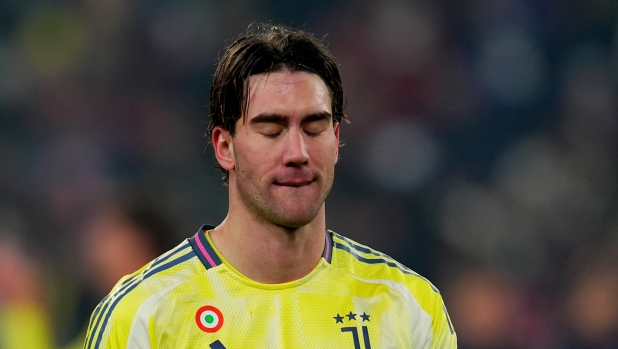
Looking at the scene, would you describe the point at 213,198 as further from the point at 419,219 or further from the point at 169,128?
the point at 419,219

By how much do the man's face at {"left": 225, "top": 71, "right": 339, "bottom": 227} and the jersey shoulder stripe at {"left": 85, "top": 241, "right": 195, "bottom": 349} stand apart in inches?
11.7

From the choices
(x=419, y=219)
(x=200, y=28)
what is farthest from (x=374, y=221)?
(x=200, y=28)

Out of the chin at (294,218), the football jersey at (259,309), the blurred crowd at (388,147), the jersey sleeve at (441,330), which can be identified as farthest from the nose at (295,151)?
the blurred crowd at (388,147)

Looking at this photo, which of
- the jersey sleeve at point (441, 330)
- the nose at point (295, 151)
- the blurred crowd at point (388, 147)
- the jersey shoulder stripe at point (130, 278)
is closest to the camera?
the nose at point (295, 151)

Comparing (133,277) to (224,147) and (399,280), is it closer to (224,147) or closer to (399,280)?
(224,147)

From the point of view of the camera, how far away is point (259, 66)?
9.37 feet

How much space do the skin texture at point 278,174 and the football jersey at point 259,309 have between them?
7 centimetres

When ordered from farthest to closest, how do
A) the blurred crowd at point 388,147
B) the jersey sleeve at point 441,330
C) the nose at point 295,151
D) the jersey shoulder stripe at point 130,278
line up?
1. the blurred crowd at point 388,147
2. the jersey sleeve at point 441,330
3. the jersey shoulder stripe at point 130,278
4. the nose at point 295,151

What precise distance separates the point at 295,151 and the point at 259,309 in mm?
510

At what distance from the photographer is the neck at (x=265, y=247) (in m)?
2.83

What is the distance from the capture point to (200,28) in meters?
5.68

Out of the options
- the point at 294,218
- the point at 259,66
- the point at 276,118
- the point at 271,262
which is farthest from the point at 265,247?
the point at 259,66

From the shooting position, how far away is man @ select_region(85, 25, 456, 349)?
2707 mm

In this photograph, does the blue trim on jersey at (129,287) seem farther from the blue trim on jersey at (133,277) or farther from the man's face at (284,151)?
the man's face at (284,151)
